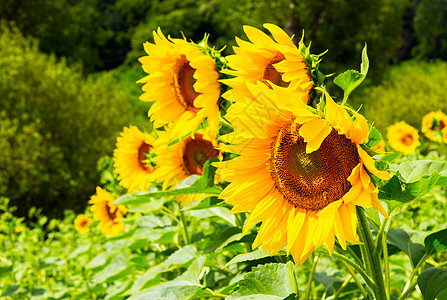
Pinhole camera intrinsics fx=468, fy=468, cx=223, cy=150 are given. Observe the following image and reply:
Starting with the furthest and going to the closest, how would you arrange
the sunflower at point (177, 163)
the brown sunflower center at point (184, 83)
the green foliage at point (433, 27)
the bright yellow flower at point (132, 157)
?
the green foliage at point (433, 27)
the bright yellow flower at point (132, 157)
the sunflower at point (177, 163)
the brown sunflower center at point (184, 83)

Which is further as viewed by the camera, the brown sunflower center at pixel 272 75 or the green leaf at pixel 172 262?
the green leaf at pixel 172 262

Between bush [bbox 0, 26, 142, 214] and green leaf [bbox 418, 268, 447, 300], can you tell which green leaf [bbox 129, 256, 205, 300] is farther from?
bush [bbox 0, 26, 142, 214]

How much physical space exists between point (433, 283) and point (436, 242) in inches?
2.9

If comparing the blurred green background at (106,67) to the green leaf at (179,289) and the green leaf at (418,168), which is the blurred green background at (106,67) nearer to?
the green leaf at (179,289)

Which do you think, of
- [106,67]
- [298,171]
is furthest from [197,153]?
[106,67]

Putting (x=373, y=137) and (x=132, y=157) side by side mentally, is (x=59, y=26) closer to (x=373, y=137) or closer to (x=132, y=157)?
(x=132, y=157)

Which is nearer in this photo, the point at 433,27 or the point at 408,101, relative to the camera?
the point at 408,101

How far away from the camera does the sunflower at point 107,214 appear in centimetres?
157

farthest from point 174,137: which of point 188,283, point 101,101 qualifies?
point 101,101

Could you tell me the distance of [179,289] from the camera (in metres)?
0.81

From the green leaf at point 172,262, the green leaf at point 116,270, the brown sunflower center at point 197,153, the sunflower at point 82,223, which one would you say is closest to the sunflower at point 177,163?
the brown sunflower center at point 197,153

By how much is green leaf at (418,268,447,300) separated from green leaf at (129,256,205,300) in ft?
1.19

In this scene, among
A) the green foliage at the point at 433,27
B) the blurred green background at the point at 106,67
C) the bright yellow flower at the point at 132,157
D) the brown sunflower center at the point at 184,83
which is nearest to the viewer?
the brown sunflower center at the point at 184,83

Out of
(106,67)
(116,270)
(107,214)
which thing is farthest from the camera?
(106,67)
